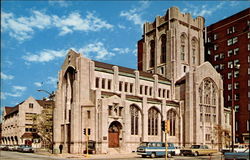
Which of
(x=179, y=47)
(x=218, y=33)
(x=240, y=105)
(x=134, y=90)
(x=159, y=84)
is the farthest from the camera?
(x=218, y=33)

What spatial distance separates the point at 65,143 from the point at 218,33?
53.6 metres

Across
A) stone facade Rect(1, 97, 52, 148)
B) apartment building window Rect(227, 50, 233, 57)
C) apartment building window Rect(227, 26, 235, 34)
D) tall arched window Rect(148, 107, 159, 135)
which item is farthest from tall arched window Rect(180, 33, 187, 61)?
stone facade Rect(1, 97, 52, 148)

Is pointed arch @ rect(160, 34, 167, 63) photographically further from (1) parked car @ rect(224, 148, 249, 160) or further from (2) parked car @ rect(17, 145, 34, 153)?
(1) parked car @ rect(224, 148, 249, 160)

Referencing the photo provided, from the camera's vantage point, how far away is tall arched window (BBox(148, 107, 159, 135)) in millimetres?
59547

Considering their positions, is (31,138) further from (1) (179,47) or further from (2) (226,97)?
(2) (226,97)

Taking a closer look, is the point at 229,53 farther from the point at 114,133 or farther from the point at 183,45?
the point at 114,133

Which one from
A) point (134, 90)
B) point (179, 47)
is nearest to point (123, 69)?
point (134, 90)

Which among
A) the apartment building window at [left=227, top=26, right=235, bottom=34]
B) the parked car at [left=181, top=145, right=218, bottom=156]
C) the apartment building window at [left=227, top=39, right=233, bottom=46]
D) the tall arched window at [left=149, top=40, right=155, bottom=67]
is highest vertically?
the apartment building window at [left=227, top=26, right=235, bottom=34]

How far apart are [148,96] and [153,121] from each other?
6.35m

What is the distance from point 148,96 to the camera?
64750mm

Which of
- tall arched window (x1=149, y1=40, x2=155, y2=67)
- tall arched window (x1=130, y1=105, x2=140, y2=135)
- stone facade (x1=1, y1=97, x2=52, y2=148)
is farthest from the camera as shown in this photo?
stone facade (x1=1, y1=97, x2=52, y2=148)

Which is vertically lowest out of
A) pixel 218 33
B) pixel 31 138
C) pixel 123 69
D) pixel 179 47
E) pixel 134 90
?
pixel 31 138

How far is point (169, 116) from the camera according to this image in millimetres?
64000

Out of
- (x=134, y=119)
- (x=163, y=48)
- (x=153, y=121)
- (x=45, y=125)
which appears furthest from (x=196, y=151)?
(x=45, y=125)
